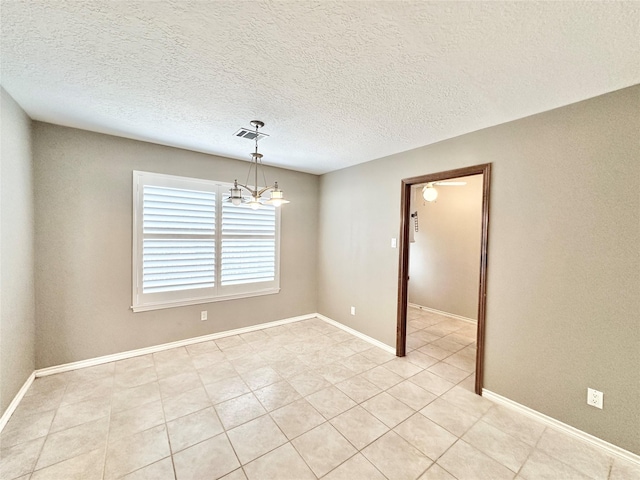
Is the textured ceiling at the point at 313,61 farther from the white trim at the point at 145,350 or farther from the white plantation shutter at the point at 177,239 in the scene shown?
the white trim at the point at 145,350

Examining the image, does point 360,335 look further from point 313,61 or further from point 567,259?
point 313,61

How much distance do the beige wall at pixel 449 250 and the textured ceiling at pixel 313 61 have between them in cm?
258

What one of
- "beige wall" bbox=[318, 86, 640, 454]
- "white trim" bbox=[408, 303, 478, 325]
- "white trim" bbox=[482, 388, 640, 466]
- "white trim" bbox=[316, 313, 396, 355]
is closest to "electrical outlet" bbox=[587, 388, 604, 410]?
"beige wall" bbox=[318, 86, 640, 454]

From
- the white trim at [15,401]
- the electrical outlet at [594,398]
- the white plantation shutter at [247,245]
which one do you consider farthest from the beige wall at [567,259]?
the white trim at [15,401]

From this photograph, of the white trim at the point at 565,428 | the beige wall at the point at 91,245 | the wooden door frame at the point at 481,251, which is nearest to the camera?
the white trim at the point at 565,428

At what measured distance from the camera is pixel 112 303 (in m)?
3.02

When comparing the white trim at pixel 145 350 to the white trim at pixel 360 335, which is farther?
the white trim at pixel 360 335

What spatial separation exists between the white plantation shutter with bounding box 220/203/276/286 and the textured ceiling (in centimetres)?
150

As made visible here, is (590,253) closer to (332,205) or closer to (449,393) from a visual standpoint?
(449,393)

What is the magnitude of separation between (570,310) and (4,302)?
14.5 feet

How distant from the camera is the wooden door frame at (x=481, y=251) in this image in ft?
8.30

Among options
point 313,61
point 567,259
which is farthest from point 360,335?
point 313,61

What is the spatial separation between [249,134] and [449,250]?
416 cm

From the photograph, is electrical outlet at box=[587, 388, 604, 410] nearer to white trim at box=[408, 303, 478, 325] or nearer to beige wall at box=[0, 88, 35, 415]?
white trim at box=[408, 303, 478, 325]
